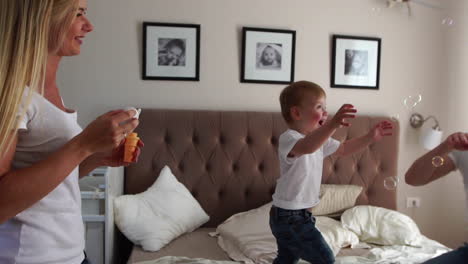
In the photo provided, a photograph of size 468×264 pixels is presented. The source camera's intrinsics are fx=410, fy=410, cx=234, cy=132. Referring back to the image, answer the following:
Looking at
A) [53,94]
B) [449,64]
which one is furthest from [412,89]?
[53,94]

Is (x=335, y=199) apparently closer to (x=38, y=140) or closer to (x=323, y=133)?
(x=323, y=133)

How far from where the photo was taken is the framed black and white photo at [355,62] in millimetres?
3088

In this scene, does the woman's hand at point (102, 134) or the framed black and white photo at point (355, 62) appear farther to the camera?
the framed black and white photo at point (355, 62)

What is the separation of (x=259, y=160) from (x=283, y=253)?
3.25ft

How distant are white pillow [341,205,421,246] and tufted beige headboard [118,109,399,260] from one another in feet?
1.92

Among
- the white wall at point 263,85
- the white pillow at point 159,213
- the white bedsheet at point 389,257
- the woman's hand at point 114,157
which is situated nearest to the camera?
the woman's hand at point 114,157

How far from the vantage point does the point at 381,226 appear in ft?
8.43

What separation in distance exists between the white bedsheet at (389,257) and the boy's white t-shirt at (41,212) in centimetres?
120

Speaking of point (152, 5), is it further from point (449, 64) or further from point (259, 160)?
A: point (449, 64)

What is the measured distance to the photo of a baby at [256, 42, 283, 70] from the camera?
298 centimetres

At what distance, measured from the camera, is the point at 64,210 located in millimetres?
969

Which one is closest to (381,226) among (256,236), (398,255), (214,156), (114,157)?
(398,255)

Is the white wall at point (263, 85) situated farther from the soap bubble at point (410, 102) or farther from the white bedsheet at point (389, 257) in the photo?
the white bedsheet at point (389, 257)

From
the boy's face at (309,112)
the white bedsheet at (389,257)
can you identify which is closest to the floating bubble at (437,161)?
the boy's face at (309,112)
